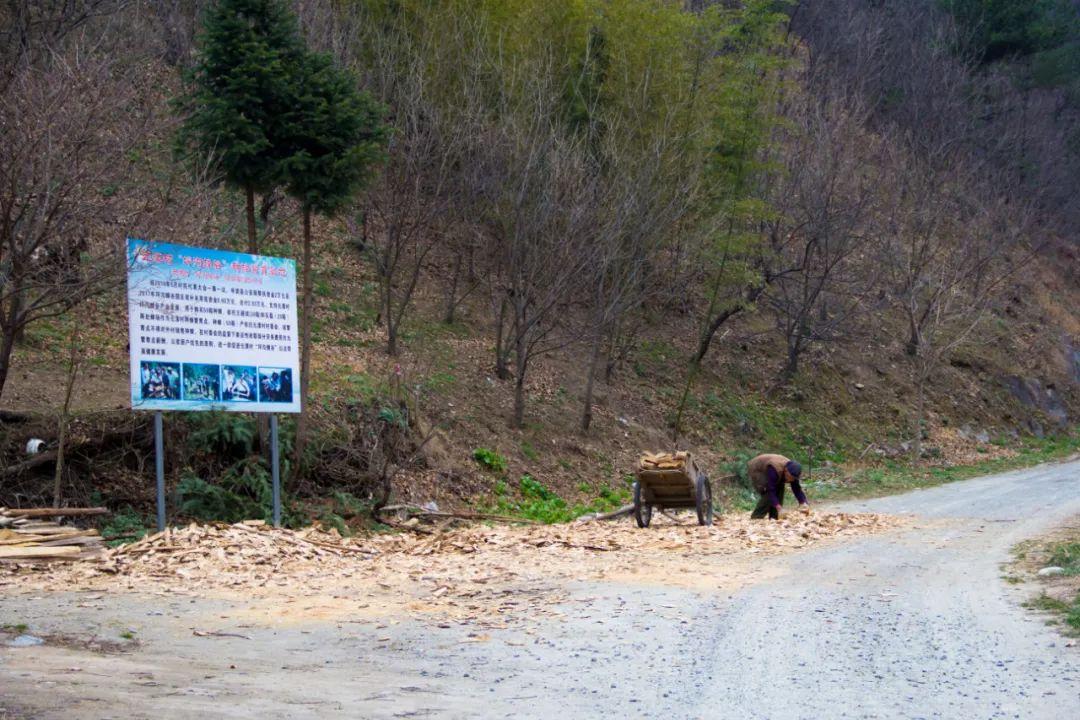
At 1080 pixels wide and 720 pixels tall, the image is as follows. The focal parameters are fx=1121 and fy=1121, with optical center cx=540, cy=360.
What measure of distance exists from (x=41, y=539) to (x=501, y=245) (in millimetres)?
16343

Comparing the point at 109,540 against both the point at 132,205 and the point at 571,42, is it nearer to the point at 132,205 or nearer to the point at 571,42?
the point at 132,205

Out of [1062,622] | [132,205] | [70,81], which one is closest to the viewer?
[1062,622]

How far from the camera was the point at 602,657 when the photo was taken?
852cm

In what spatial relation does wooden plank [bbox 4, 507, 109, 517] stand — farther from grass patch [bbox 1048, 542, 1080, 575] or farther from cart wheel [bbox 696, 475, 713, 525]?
grass patch [bbox 1048, 542, 1080, 575]

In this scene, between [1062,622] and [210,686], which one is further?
[1062,622]

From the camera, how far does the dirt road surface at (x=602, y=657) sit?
23.1 ft

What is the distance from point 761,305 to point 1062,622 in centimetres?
2873

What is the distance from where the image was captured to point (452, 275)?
103ft

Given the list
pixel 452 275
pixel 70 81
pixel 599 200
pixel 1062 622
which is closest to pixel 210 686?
pixel 1062 622

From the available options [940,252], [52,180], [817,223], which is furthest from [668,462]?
[940,252]

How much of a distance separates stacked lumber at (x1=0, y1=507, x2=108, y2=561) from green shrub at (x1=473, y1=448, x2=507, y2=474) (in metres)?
9.97

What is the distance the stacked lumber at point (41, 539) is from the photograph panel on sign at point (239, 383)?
2.38 metres

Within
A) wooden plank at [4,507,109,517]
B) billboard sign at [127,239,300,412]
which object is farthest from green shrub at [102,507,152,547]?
billboard sign at [127,239,300,412]

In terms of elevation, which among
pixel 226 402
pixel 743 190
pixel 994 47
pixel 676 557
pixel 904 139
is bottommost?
pixel 676 557
